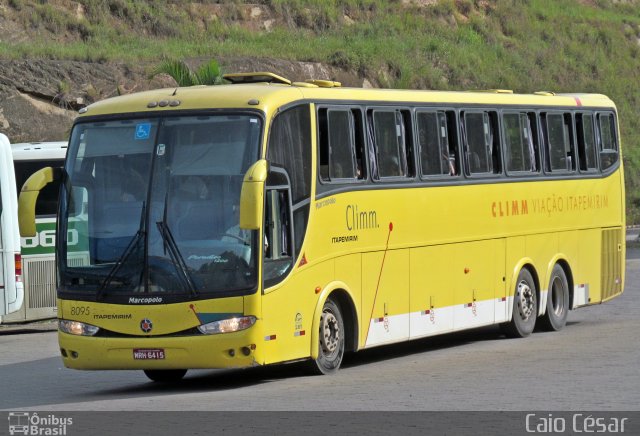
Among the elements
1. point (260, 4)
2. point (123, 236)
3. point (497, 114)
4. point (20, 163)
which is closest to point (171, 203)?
point (123, 236)

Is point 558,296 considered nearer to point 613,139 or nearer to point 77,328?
point 613,139

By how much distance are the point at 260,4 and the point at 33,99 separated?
1754 centimetres

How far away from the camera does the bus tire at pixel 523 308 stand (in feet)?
67.2

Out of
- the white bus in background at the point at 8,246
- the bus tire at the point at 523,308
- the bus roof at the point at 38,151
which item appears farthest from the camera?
the bus roof at the point at 38,151

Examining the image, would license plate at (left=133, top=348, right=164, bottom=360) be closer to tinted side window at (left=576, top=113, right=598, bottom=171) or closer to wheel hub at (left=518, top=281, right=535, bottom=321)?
wheel hub at (left=518, top=281, right=535, bottom=321)

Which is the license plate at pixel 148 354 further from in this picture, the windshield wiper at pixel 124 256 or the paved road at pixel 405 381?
the windshield wiper at pixel 124 256

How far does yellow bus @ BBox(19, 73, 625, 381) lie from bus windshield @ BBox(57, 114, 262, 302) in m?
0.01

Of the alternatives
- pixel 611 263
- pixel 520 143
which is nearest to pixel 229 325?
pixel 520 143

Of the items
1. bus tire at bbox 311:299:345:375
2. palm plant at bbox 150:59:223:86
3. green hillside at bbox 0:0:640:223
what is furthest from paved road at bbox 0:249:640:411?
green hillside at bbox 0:0:640:223

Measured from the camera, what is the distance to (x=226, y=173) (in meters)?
14.8

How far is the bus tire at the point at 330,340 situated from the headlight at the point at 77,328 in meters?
2.47

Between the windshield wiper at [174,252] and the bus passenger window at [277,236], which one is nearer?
the windshield wiper at [174,252]

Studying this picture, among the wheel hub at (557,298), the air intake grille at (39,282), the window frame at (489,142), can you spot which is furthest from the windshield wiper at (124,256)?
the air intake grille at (39,282)

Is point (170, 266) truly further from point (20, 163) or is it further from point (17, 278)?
point (20, 163)
